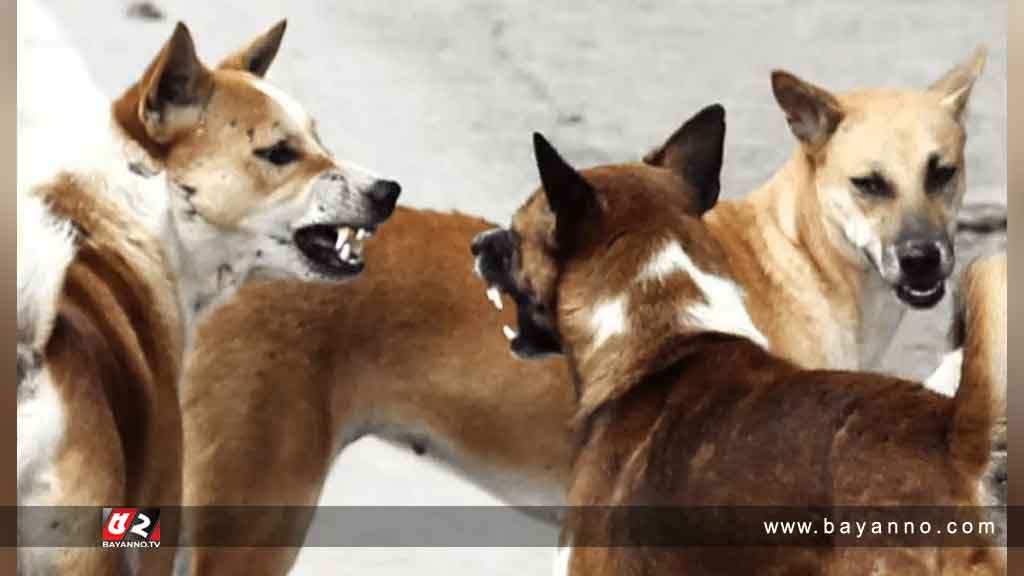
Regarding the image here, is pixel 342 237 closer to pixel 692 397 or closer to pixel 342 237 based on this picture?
pixel 342 237

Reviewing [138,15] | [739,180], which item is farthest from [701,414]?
[138,15]

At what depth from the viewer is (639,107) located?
383 cm

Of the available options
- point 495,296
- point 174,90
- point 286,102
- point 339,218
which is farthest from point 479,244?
point 174,90

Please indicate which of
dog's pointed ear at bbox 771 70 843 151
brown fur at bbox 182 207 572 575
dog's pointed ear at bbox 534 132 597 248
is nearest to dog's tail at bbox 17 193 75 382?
brown fur at bbox 182 207 572 575

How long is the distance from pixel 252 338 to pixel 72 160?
54 cm

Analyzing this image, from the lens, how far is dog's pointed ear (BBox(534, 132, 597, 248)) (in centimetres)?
314

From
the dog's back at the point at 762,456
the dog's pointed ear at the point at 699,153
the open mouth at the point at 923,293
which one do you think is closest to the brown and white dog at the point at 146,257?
the dog's pointed ear at the point at 699,153

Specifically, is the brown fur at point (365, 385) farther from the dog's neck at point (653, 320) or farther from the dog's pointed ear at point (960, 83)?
the dog's pointed ear at point (960, 83)

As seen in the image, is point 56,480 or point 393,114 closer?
point 56,480

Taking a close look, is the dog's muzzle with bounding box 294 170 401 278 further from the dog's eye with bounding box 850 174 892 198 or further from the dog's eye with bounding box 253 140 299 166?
the dog's eye with bounding box 850 174 892 198

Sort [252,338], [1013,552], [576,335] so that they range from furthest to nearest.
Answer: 1. [252,338]
2. [576,335]
3. [1013,552]

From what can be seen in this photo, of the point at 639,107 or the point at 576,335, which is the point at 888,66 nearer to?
the point at 639,107

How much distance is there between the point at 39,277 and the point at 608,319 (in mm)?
1037

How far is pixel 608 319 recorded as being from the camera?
10.2 feet
